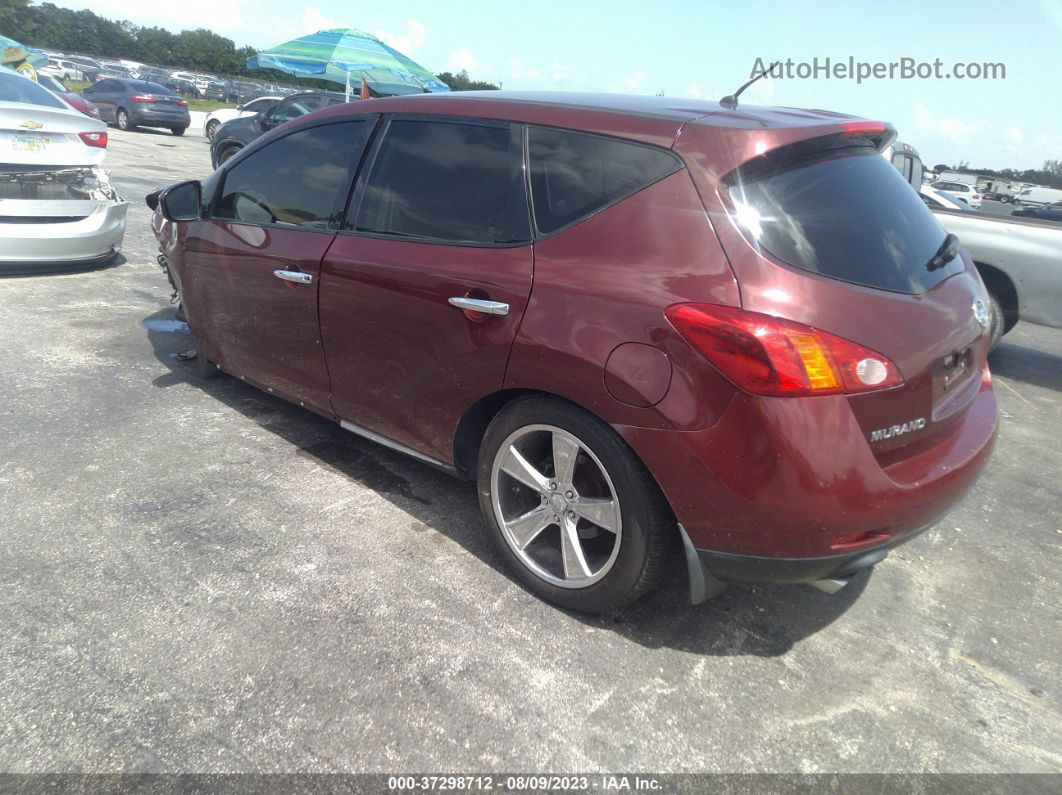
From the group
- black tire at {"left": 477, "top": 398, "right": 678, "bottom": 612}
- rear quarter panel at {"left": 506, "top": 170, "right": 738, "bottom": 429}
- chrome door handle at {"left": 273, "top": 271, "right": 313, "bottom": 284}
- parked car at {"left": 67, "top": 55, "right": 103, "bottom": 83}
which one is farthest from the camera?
parked car at {"left": 67, "top": 55, "right": 103, "bottom": 83}

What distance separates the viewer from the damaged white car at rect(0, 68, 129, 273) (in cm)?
611

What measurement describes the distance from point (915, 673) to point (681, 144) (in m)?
1.93

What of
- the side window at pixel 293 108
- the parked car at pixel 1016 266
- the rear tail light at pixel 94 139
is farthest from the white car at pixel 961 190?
the rear tail light at pixel 94 139

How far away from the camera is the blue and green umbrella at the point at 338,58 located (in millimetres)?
19953

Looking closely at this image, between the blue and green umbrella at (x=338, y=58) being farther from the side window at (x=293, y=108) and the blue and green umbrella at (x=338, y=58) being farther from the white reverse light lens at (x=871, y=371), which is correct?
the white reverse light lens at (x=871, y=371)

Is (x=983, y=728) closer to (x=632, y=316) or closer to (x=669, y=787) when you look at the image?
(x=669, y=787)

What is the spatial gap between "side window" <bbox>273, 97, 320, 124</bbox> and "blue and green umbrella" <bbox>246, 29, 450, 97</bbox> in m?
3.08

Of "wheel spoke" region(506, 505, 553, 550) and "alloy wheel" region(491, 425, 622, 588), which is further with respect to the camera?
"wheel spoke" region(506, 505, 553, 550)

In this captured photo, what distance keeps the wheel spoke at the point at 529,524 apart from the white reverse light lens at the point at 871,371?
45.1 inches

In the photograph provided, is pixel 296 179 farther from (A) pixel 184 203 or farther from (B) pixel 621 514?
(B) pixel 621 514

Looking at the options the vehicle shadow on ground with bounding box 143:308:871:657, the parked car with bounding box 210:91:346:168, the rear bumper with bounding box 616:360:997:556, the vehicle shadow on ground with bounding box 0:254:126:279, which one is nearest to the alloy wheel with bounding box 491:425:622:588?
the vehicle shadow on ground with bounding box 143:308:871:657

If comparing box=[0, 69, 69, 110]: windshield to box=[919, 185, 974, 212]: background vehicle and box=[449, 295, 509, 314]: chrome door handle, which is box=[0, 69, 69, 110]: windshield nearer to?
box=[449, 295, 509, 314]: chrome door handle

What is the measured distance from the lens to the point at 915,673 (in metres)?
2.69

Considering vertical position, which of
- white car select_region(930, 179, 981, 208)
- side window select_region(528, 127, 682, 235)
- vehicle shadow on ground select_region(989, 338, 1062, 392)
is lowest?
white car select_region(930, 179, 981, 208)
